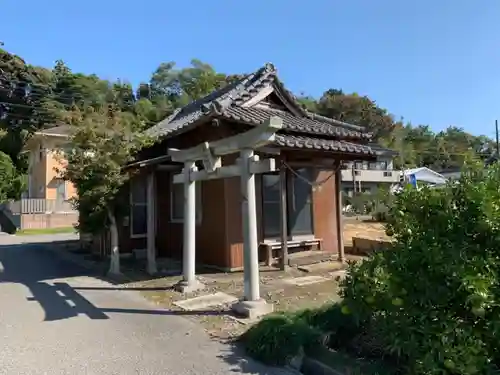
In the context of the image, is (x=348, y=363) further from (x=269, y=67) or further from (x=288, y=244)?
(x=269, y=67)

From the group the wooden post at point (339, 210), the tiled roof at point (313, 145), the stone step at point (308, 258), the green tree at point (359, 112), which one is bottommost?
the stone step at point (308, 258)

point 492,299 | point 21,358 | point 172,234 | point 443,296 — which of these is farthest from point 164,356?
point 172,234

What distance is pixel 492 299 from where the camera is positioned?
2721 mm

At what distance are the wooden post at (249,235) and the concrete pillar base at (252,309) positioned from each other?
96 mm

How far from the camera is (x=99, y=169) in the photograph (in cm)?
861

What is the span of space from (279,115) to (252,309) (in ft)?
21.1

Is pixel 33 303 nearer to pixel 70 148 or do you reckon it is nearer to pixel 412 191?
pixel 70 148

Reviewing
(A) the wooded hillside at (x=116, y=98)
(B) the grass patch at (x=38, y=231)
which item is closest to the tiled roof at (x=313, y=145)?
(B) the grass patch at (x=38, y=231)

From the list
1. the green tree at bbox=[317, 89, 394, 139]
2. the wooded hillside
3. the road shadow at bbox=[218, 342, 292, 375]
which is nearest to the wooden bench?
the road shadow at bbox=[218, 342, 292, 375]

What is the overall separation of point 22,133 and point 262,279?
37.6 metres

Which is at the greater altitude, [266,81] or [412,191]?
[266,81]

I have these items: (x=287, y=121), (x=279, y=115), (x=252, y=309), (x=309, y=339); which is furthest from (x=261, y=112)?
(x=309, y=339)

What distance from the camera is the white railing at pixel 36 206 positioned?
81.5ft

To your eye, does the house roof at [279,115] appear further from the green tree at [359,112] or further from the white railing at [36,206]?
the green tree at [359,112]
